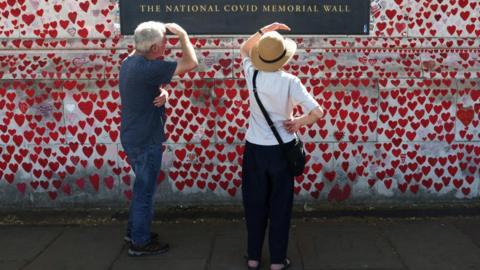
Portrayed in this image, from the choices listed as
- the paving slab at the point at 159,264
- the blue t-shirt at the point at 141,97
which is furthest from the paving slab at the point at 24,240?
the blue t-shirt at the point at 141,97

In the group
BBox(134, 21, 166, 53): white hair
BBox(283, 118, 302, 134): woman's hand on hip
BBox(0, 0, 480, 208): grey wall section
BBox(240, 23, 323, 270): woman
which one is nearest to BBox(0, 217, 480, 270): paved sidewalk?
BBox(240, 23, 323, 270): woman

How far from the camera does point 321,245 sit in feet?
14.0

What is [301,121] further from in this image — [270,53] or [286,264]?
[286,264]

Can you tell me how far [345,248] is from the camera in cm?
418

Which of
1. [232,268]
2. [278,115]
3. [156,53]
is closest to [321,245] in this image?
[232,268]

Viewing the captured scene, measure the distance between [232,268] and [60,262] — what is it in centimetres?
139

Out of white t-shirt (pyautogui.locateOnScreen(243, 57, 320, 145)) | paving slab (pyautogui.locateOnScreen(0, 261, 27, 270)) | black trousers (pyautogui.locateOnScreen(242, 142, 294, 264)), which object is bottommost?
paving slab (pyautogui.locateOnScreen(0, 261, 27, 270))

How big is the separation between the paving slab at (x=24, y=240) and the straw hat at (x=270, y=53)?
8.14ft

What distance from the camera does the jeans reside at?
12.8ft

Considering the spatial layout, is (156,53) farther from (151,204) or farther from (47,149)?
(47,149)

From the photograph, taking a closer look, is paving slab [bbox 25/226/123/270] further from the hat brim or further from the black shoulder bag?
the hat brim

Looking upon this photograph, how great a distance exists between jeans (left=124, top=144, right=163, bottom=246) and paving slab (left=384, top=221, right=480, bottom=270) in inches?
82.9

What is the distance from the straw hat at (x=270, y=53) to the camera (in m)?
3.42

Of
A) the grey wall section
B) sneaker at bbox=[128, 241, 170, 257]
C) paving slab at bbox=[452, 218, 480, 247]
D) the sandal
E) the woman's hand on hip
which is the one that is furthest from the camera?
the grey wall section
